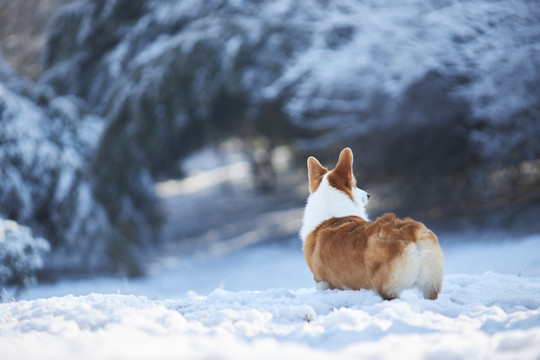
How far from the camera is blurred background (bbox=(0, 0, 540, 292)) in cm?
773

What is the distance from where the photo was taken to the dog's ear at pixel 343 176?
3.50m

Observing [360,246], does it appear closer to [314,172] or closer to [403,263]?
[403,263]

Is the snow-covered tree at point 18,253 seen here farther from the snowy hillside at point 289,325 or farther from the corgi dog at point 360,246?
the corgi dog at point 360,246

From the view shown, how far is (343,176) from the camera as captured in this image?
3547mm

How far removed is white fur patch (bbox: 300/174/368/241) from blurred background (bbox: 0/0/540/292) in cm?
493

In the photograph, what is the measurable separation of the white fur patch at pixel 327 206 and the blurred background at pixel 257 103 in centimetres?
493

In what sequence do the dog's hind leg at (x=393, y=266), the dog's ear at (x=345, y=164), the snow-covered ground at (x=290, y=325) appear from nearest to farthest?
1. the snow-covered ground at (x=290, y=325)
2. the dog's hind leg at (x=393, y=266)
3. the dog's ear at (x=345, y=164)

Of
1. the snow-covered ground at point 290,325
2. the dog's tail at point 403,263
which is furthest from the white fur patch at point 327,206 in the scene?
the dog's tail at point 403,263

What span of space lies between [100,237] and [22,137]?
2.09 metres

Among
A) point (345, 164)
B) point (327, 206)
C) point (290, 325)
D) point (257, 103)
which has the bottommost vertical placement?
point (290, 325)

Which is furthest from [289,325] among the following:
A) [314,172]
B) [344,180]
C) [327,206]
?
[314,172]

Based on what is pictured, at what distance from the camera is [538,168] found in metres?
8.82

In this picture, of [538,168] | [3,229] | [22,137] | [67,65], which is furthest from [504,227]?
[67,65]

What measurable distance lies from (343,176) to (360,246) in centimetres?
74
